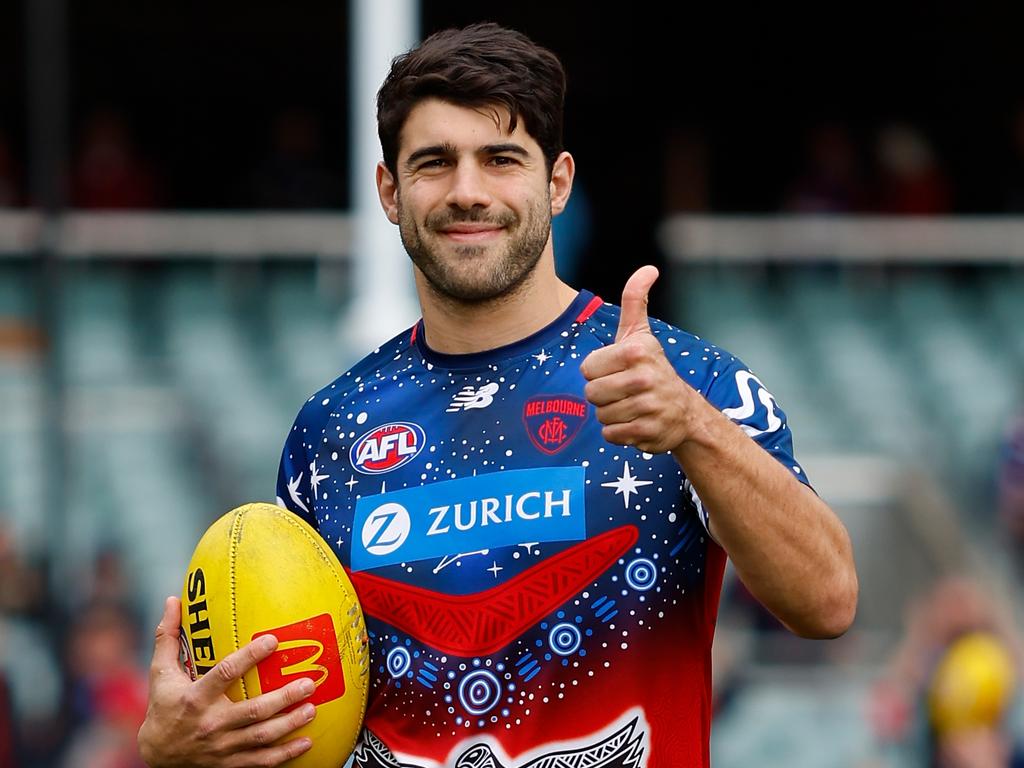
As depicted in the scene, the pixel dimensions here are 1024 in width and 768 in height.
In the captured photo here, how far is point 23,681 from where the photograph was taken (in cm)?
859

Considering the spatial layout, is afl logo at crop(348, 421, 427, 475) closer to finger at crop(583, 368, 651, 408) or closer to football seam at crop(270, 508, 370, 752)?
football seam at crop(270, 508, 370, 752)

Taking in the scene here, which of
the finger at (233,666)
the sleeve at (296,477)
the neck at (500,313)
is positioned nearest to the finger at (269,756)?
the finger at (233,666)

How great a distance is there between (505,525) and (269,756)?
0.51 m

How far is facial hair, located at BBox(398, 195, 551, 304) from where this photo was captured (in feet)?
9.33

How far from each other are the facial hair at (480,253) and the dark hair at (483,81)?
0.43 ft

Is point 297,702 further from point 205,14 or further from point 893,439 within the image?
point 205,14

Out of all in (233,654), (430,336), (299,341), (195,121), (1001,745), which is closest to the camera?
(233,654)

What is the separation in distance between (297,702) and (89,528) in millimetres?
7275

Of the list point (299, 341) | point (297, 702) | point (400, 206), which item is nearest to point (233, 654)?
point (297, 702)

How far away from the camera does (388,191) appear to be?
9.99 ft

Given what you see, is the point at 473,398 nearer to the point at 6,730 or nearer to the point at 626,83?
the point at 6,730

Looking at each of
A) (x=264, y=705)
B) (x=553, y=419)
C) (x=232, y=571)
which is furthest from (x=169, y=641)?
(x=553, y=419)

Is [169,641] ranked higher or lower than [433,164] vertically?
lower

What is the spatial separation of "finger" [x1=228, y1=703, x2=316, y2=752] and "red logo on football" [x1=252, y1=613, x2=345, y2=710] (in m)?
0.05
